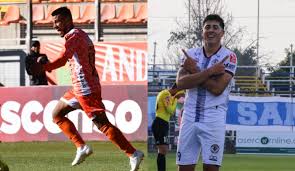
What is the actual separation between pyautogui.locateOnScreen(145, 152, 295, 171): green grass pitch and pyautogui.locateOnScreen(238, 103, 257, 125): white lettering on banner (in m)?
0.35

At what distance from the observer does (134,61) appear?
68.9 ft

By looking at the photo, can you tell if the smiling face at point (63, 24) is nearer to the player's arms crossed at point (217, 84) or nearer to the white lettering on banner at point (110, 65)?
the player's arms crossed at point (217, 84)

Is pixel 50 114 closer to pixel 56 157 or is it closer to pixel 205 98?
pixel 56 157

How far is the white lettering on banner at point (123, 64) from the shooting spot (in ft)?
68.4

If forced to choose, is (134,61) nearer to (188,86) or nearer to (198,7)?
(198,7)

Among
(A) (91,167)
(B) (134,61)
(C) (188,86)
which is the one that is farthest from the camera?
(B) (134,61)

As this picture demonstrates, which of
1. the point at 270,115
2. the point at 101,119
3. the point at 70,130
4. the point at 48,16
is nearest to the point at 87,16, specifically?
the point at 48,16

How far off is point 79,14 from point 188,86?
20.2 meters

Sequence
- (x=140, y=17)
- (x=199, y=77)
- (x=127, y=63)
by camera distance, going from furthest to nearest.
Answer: (x=140, y=17)
(x=127, y=63)
(x=199, y=77)

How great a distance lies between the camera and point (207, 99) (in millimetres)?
5746

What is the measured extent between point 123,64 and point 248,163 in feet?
44.1

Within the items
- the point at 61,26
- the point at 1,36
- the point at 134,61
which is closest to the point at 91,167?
the point at 61,26

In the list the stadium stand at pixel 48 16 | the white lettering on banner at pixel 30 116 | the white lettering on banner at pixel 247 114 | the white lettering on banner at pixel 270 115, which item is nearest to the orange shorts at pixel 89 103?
the white lettering on banner at pixel 247 114

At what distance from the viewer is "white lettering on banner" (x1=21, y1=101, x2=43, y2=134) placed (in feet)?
53.5
